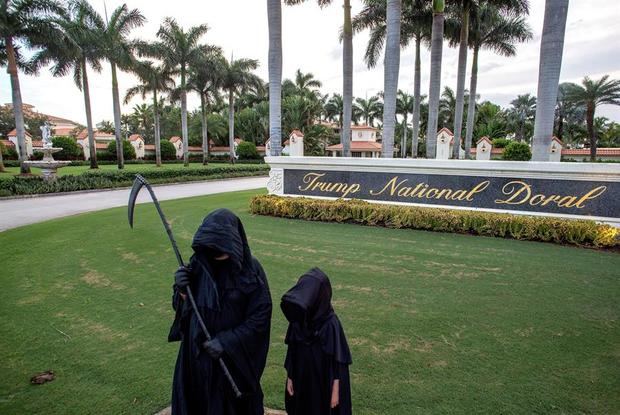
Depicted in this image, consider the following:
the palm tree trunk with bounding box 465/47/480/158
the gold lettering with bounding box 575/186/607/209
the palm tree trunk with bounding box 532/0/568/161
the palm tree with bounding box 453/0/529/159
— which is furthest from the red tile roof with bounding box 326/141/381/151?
the gold lettering with bounding box 575/186/607/209

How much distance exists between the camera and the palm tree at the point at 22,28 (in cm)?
2089

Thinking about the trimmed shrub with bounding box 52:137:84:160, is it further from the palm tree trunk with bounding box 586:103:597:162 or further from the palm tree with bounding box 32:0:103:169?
the palm tree trunk with bounding box 586:103:597:162

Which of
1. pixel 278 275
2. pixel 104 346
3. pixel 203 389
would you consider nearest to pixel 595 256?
pixel 278 275

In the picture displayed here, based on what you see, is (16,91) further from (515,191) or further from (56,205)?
(515,191)

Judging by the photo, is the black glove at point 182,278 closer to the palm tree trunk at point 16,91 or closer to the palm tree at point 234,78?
the palm tree trunk at point 16,91

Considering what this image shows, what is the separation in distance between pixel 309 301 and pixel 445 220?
24.6 ft

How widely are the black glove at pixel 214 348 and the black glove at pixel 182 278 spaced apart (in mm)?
350

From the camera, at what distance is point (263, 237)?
8.67 meters

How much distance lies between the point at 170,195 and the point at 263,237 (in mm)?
10370

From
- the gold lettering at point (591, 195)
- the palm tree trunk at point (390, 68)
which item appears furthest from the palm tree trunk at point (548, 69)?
the palm tree trunk at point (390, 68)

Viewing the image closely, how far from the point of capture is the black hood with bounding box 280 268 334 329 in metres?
2.28

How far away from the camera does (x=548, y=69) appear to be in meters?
9.50

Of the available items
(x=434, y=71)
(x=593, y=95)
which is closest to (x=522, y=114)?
(x=593, y=95)

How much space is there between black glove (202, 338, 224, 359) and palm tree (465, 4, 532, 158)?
2604 centimetres
